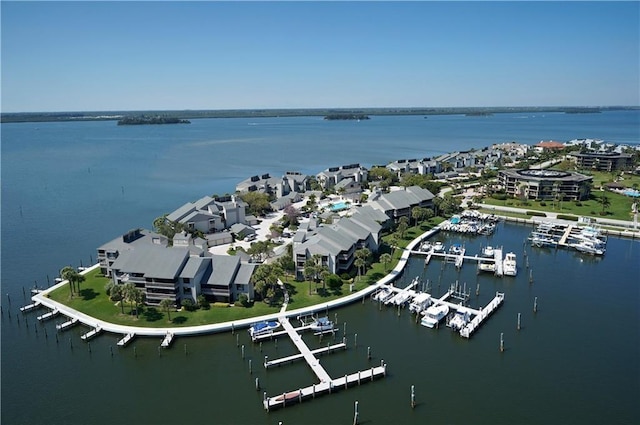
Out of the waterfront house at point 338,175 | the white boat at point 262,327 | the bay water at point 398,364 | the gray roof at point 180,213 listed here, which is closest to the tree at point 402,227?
the bay water at point 398,364

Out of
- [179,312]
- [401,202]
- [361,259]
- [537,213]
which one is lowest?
[179,312]

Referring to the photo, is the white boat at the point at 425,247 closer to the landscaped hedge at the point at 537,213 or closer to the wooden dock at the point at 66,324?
the landscaped hedge at the point at 537,213

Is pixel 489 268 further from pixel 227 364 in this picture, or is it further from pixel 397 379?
pixel 227 364

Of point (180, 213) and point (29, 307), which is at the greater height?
point (180, 213)

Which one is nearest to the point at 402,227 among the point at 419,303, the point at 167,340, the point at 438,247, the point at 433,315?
the point at 438,247

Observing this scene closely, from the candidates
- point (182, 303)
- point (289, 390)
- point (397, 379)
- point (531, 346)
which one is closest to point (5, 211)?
point (182, 303)

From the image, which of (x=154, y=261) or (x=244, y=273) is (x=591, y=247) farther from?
(x=154, y=261)
